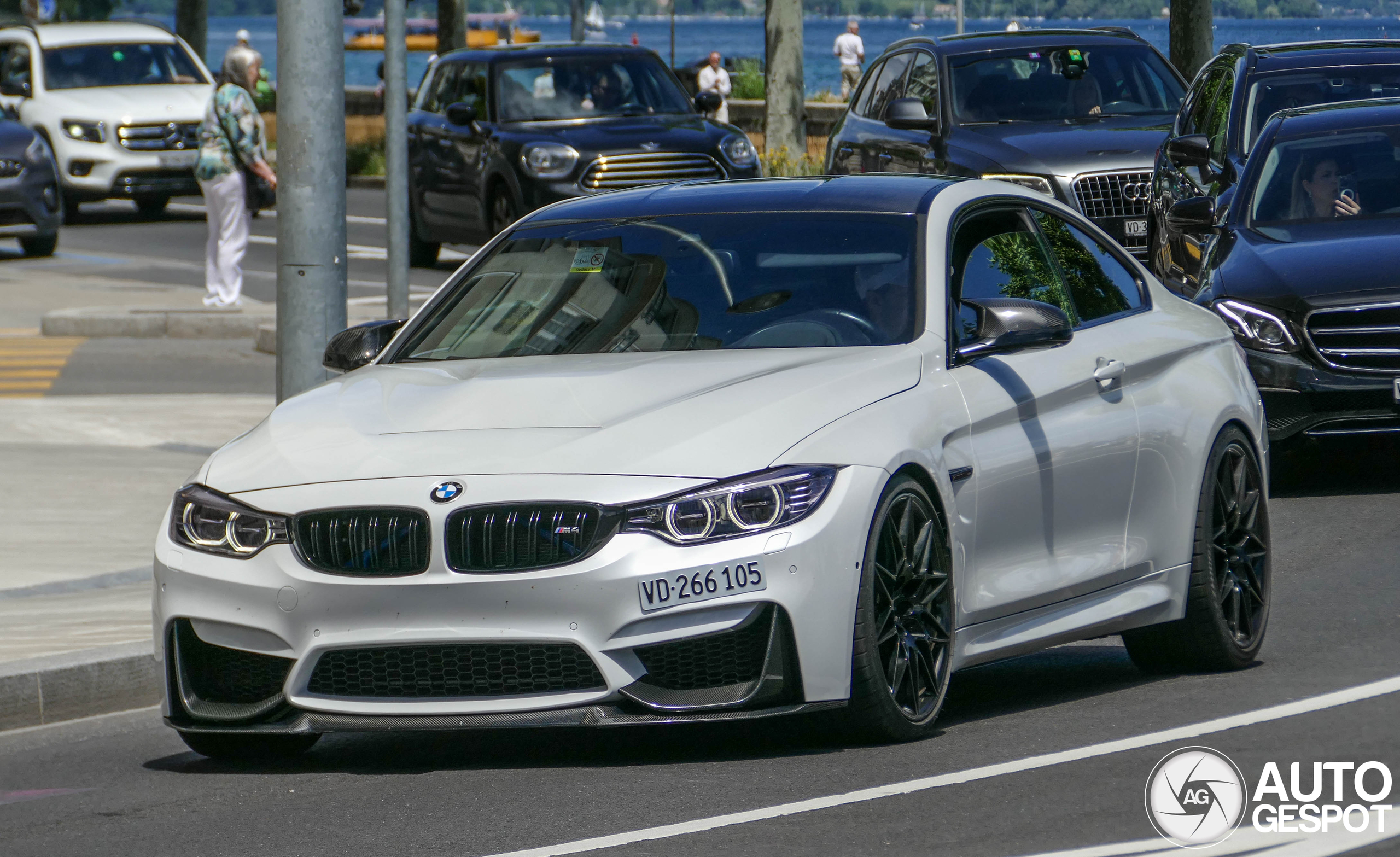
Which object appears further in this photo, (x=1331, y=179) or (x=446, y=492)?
(x=1331, y=179)

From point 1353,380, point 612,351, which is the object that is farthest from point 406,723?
point 1353,380

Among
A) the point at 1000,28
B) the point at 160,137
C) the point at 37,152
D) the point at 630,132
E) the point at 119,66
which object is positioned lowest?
the point at 160,137

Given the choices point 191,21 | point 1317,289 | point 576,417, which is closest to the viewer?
point 576,417

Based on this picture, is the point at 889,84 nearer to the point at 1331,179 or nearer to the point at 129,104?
the point at 1331,179

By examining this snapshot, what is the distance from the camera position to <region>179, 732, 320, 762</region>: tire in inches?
256

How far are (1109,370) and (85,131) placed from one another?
24.1 metres

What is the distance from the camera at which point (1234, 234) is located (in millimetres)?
11828

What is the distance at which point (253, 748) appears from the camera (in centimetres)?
658

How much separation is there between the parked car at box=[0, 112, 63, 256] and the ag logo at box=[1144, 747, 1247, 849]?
21140mm

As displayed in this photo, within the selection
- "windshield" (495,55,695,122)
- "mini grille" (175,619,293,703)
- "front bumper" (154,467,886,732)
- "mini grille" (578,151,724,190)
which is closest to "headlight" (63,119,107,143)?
"windshield" (495,55,695,122)

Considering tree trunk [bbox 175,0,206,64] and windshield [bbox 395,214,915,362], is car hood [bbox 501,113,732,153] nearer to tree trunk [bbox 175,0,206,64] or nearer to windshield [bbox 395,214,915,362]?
windshield [bbox 395,214,915,362]

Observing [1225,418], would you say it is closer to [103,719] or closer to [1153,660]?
[1153,660]

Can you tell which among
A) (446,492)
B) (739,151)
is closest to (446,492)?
(446,492)

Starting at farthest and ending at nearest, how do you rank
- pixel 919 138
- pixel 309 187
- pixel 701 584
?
pixel 919 138 < pixel 309 187 < pixel 701 584
